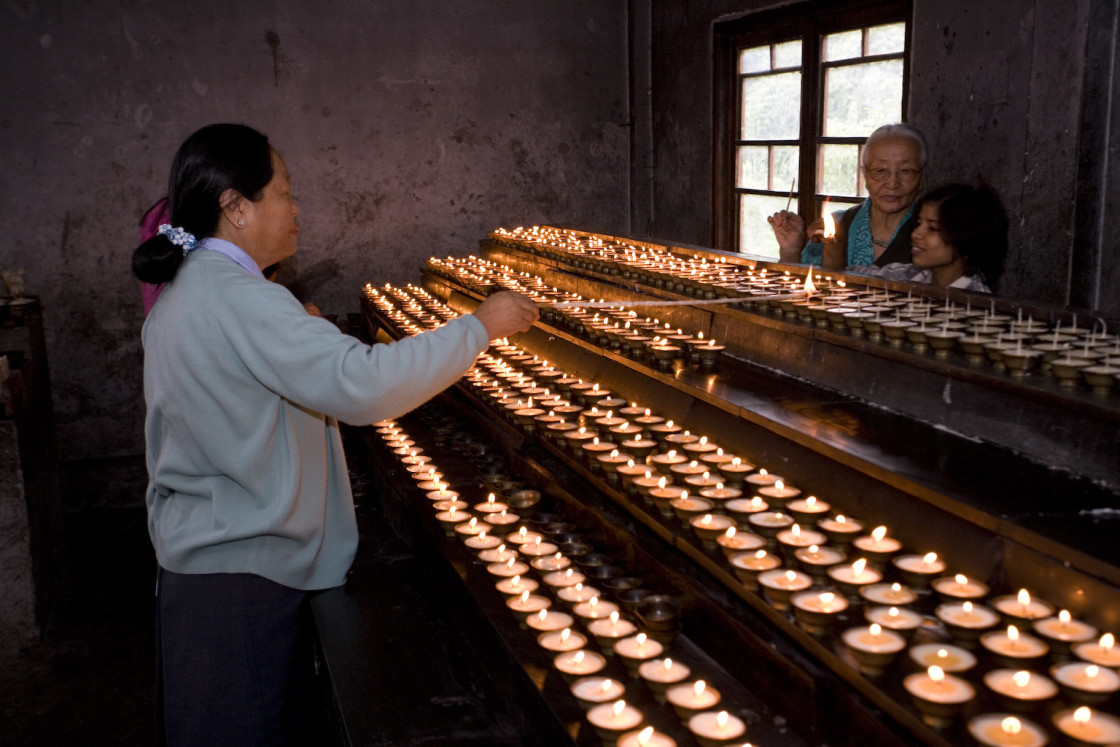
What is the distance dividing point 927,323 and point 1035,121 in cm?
217

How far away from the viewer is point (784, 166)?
266 inches

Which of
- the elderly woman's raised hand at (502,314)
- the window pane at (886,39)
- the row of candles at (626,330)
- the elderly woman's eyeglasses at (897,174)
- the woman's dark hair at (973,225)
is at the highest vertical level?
the window pane at (886,39)

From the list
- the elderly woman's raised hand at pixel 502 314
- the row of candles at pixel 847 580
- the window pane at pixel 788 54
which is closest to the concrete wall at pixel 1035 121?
the window pane at pixel 788 54

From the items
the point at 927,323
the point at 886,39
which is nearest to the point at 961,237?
the point at 927,323

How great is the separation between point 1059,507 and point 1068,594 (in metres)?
0.17

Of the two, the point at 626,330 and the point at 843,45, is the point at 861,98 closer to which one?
the point at 843,45

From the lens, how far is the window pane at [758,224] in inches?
275

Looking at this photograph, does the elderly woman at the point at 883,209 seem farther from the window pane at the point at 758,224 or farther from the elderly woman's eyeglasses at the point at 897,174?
the window pane at the point at 758,224

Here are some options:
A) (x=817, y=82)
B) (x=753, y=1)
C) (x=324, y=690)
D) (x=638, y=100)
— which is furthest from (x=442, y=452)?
(x=638, y=100)

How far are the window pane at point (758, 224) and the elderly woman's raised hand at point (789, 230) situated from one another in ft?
7.05

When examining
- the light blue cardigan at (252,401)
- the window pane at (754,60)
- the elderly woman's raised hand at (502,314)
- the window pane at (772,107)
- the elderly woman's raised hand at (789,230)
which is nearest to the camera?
the light blue cardigan at (252,401)

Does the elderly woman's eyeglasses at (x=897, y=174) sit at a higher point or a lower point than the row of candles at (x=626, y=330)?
higher

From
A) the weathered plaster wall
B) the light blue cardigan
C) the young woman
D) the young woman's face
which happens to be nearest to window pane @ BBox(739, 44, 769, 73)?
the weathered plaster wall

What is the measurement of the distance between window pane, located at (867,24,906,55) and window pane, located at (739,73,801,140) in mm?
758
